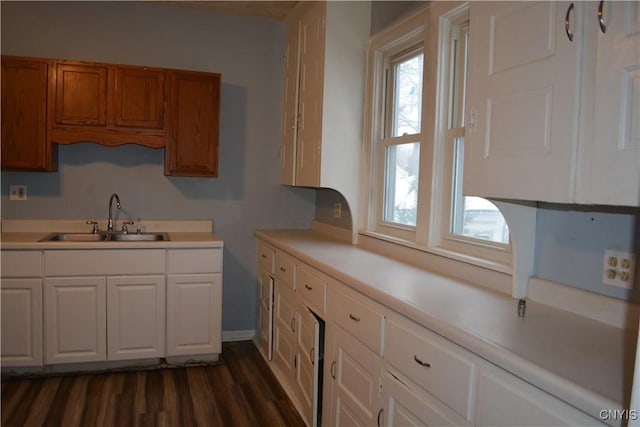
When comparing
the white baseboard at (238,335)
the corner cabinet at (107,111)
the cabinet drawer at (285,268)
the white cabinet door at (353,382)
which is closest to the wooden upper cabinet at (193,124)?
the corner cabinet at (107,111)

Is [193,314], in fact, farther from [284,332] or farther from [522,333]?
[522,333]

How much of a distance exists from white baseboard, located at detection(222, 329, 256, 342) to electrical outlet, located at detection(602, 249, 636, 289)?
10.3ft

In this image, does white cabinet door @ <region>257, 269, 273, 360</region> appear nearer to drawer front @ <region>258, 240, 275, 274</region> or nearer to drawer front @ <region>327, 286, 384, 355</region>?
drawer front @ <region>258, 240, 275, 274</region>

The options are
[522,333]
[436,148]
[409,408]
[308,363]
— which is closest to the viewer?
[522,333]

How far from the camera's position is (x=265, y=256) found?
3.79 metres

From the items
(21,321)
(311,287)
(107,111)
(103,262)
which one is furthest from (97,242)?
(311,287)

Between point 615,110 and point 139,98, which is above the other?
point 139,98

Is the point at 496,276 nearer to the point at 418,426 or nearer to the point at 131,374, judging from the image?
the point at 418,426

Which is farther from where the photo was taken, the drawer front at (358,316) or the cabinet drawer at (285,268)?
the cabinet drawer at (285,268)

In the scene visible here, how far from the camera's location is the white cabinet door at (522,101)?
1.30 meters

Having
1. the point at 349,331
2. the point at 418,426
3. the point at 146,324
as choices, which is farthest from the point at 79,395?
the point at 418,426

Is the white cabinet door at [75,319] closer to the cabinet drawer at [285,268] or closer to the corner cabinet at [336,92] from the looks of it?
the cabinet drawer at [285,268]

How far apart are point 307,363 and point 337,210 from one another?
4.50ft

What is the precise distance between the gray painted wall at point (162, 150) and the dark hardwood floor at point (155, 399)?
87cm
